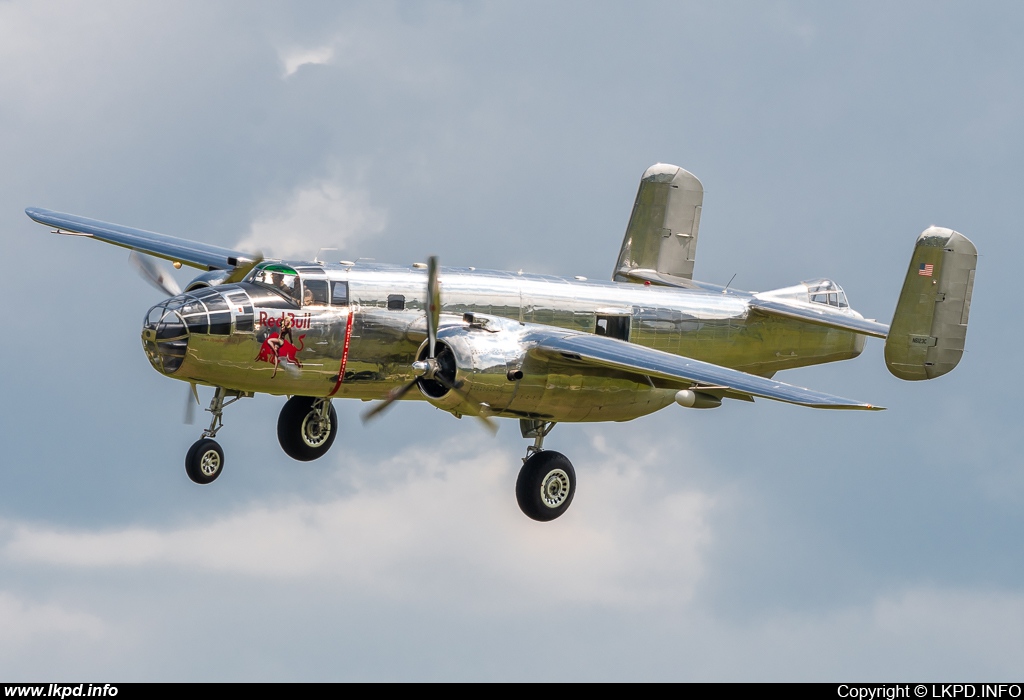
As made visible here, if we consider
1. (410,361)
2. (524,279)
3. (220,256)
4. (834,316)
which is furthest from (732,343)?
(220,256)

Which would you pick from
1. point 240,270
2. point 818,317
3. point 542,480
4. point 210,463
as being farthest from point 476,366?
point 818,317

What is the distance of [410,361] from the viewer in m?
25.9

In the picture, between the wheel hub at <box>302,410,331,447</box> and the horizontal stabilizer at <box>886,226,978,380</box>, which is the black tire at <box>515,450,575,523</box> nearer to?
the wheel hub at <box>302,410,331,447</box>

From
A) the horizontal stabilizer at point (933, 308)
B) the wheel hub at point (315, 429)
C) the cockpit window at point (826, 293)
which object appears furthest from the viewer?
the cockpit window at point (826, 293)

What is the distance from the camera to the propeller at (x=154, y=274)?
27812 mm

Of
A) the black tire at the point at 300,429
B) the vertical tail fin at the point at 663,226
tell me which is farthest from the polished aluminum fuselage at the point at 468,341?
the vertical tail fin at the point at 663,226

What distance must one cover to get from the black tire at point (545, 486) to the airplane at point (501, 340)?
0.9 inches

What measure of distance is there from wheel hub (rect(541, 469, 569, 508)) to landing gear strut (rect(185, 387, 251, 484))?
527 cm

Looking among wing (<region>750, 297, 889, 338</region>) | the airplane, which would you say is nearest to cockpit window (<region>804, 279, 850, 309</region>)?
the airplane

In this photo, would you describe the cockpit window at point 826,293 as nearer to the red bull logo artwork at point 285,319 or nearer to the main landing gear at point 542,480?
the main landing gear at point 542,480

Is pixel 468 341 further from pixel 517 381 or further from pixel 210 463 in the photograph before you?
pixel 210 463

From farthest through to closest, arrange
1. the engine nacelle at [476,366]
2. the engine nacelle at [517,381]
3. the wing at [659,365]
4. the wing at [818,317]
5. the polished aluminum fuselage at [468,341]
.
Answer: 1. the wing at [818,317]
2. the polished aluminum fuselage at [468,341]
3. the engine nacelle at [517,381]
4. the engine nacelle at [476,366]
5. the wing at [659,365]

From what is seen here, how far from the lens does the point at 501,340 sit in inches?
977

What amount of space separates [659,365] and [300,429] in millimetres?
7035
